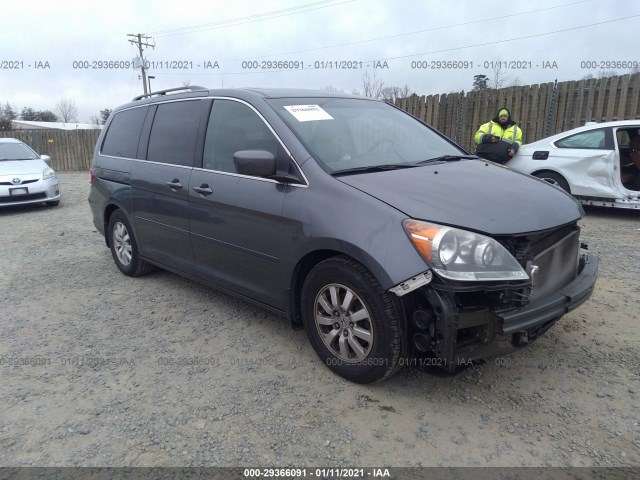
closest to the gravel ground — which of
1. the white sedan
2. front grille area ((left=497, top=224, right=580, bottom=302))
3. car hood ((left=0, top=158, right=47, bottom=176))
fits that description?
front grille area ((left=497, top=224, right=580, bottom=302))

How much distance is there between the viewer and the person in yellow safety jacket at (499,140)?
311 inches

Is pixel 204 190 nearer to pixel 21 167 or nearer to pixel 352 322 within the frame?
pixel 352 322

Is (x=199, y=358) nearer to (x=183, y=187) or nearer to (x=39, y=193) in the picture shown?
(x=183, y=187)

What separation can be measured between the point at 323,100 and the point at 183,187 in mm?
1376

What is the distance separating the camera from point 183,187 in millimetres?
3896

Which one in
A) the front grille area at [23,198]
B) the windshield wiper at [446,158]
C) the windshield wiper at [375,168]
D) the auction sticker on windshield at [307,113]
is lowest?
the front grille area at [23,198]

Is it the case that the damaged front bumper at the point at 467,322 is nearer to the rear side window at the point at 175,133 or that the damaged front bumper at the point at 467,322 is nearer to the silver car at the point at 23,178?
the rear side window at the point at 175,133

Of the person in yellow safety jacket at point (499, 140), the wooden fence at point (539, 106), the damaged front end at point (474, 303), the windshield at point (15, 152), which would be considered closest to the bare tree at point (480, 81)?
the wooden fence at point (539, 106)

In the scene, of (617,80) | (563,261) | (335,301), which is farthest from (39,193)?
(617,80)

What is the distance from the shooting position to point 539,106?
1034 cm

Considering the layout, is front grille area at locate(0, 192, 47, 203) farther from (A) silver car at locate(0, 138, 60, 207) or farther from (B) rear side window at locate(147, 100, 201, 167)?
(B) rear side window at locate(147, 100, 201, 167)

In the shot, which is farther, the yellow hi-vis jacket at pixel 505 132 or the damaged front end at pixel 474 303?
the yellow hi-vis jacket at pixel 505 132

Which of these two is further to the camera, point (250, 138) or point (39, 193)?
point (39, 193)

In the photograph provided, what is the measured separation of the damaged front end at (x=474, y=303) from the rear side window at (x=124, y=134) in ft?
11.4
